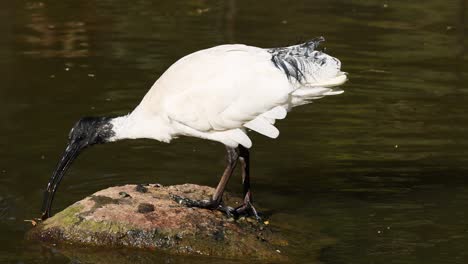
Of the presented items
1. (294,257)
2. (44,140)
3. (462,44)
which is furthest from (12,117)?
(462,44)

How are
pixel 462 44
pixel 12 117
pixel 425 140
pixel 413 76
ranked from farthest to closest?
pixel 462 44
pixel 413 76
pixel 12 117
pixel 425 140

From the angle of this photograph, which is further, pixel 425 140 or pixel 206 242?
pixel 425 140

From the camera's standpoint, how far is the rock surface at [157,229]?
26.9 ft

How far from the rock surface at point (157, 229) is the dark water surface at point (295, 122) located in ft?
0.35

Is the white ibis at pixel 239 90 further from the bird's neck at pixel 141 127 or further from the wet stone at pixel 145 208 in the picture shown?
the wet stone at pixel 145 208

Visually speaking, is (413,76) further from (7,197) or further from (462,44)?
(7,197)

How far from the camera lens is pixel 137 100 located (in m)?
12.7

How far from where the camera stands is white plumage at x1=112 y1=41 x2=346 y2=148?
8594 millimetres

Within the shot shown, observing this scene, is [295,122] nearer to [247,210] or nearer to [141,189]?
[247,210]

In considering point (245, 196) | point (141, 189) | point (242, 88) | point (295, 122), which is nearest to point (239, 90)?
point (242, 88)

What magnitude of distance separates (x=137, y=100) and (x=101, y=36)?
3.53 metres

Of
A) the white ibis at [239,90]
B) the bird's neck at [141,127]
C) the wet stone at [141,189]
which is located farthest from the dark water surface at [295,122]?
the bird's neck at [141,127]

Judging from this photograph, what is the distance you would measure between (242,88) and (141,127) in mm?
829

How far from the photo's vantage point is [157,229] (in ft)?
27.1
